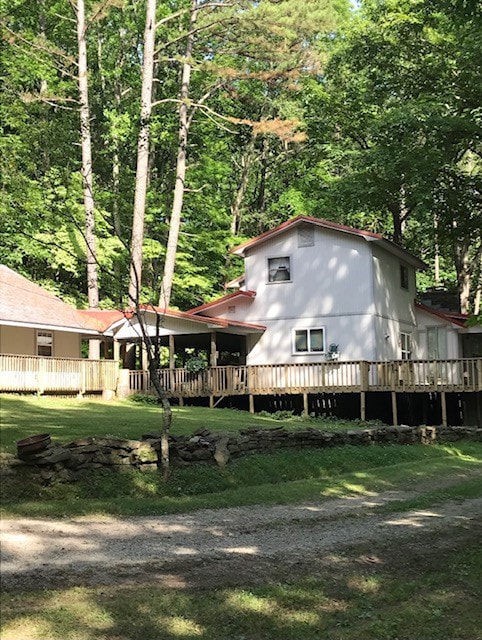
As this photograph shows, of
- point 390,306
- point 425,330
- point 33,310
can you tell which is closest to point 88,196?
point 33,310

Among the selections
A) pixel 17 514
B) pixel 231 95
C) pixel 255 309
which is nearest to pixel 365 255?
pixel 255 309

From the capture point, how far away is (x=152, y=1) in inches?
1182

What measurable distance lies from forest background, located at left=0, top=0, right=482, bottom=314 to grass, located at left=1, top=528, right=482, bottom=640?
16341 mm

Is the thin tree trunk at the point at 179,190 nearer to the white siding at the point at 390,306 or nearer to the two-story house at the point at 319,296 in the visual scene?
the two-story house at the point at 319,296

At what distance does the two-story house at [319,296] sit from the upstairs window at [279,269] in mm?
39

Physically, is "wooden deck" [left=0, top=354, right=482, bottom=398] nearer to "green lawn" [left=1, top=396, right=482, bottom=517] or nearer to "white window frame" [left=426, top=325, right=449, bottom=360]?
"green lawn" [left=1, top=396, right=482, bottom=517]

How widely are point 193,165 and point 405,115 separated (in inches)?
563

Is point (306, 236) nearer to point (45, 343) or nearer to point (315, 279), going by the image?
point (315, 279)

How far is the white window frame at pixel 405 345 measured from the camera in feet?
96.3

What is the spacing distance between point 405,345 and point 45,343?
1425 cm

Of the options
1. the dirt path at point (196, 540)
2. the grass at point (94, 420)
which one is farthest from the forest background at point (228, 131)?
the dirt path at point (196, 540)

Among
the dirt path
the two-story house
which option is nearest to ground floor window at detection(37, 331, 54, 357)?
the two-story house

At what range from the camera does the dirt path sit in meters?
7.09

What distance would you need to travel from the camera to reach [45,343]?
89.7 ft
